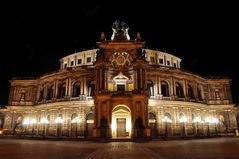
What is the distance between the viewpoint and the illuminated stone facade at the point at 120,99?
36.5 metres

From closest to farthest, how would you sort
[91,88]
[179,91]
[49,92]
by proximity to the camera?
[91,88] < [179,91] < [49,92]

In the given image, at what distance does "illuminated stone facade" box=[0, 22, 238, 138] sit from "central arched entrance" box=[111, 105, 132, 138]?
0.63ft

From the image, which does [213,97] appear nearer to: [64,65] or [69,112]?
[69,112]

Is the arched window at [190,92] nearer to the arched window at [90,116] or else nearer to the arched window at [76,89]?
the arched window at [90,116]

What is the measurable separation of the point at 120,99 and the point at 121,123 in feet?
21.2

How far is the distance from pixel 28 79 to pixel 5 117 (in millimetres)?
11213

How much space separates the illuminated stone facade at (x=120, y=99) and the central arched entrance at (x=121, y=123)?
19 centimetres

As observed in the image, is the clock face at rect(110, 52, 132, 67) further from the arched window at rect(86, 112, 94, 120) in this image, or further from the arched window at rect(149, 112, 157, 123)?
the arched window at rect(86, 112, 94, 120)

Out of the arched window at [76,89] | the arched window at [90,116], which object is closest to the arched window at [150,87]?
the arched window at [90,116]

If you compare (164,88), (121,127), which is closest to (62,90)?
(121,127)

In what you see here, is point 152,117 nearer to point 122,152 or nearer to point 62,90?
point 62,90

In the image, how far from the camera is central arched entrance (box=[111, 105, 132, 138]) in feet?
130

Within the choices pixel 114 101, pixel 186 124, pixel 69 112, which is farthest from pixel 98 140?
pixel 186 124

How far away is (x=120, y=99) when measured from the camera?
36.5m
